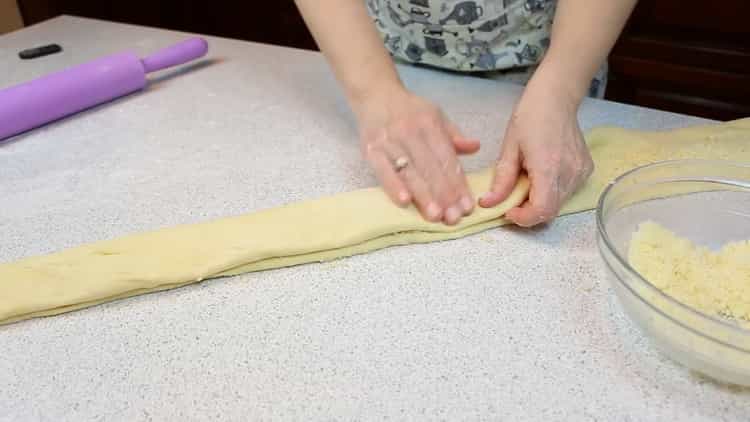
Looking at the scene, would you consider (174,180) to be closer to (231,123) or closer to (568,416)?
(231,123)

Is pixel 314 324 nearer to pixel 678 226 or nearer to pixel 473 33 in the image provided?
pixel 678 226

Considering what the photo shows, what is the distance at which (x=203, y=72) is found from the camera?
952mm

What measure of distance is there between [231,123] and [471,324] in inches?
18.1

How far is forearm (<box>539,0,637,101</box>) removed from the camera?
2.11 feet

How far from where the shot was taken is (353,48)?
2.31 feet

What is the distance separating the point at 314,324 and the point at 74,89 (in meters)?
0.52

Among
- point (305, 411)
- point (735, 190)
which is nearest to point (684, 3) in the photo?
point (735, 190)

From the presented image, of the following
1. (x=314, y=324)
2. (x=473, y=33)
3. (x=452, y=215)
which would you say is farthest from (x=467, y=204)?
(x=473, y=33)

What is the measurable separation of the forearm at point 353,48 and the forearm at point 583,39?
0.55ft

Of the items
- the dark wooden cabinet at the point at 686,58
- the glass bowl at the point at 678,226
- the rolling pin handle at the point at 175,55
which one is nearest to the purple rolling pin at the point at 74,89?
the rolling pin handle at the point at 175,55

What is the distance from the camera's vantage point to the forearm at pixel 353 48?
68 cm

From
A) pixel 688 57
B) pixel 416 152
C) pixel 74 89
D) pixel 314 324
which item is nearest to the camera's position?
pixel 314 324

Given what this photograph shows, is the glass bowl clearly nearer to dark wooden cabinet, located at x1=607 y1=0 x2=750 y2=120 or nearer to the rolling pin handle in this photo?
the rolling pin handle

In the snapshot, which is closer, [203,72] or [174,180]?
[174,180]
